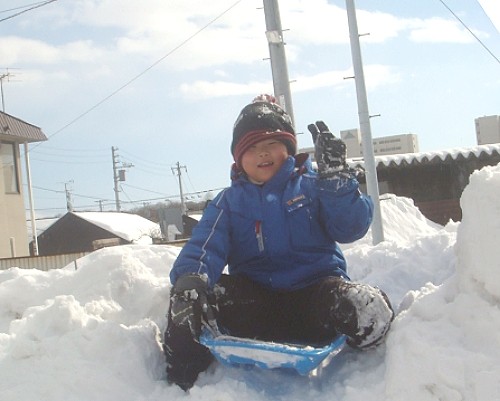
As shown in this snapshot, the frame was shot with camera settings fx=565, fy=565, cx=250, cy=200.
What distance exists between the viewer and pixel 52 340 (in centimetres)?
232

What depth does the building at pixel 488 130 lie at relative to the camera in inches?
902

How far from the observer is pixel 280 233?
8.29 ft

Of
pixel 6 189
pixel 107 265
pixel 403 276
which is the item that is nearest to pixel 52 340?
pixel 107 265

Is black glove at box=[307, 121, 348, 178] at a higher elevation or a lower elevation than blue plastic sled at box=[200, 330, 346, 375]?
higher

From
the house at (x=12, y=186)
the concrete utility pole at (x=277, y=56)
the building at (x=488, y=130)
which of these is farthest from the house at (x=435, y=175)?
the building at (x=488, y=130)

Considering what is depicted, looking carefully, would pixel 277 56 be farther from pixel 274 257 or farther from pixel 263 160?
pixel 274 257

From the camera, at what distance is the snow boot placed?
7.11ft

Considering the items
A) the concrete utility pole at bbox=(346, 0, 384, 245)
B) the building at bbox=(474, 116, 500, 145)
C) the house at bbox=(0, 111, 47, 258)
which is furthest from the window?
the building at bbox=(474, 116, 500, 145)

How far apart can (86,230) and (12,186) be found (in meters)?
11.5

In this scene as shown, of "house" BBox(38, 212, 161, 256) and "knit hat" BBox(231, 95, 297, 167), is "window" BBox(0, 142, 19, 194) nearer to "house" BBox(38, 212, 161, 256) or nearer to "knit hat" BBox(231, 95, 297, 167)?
"house" BBox(38, 212, 161, 256)

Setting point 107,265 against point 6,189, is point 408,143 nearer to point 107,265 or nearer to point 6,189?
point 6,189

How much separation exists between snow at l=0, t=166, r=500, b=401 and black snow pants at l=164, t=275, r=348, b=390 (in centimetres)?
17

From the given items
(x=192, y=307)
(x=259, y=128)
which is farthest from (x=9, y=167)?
(x=192, y=307)

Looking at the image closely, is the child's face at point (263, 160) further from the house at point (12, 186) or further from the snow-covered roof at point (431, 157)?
the house at point (12, 186)
